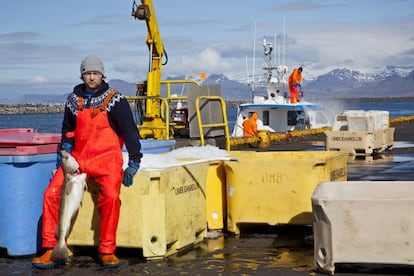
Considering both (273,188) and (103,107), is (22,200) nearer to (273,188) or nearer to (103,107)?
(103,107)

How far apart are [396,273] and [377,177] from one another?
298 inches

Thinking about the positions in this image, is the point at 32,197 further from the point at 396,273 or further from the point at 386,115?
the point at 386,115

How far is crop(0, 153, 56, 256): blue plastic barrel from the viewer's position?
719cm

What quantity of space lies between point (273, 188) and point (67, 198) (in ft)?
8.29

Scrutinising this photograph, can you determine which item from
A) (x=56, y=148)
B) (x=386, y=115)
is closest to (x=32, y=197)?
(x=56, y=148)

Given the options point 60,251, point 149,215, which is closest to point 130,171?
point 149,215

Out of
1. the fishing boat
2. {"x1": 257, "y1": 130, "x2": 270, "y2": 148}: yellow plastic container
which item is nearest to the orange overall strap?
{"x1": 257, "y1": 130, "x2": 270, "y2": 148}: yellow plastic container

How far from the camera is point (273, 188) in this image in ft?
26.7

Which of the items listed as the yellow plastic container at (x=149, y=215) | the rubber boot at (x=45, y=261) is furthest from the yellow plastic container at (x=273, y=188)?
the rubber boot at (x=45, y=261)

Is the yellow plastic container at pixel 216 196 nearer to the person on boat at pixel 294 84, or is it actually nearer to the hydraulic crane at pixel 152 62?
the hydraulic crane at pixel 152 62

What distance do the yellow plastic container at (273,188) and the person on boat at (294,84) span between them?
2704 centimetres

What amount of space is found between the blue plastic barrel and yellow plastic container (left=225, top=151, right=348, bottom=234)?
210 centimetres

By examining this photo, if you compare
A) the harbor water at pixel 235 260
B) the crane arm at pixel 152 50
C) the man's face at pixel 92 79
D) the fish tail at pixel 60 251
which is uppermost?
the crane arm at pixel 152 50

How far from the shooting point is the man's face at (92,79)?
681 cm
